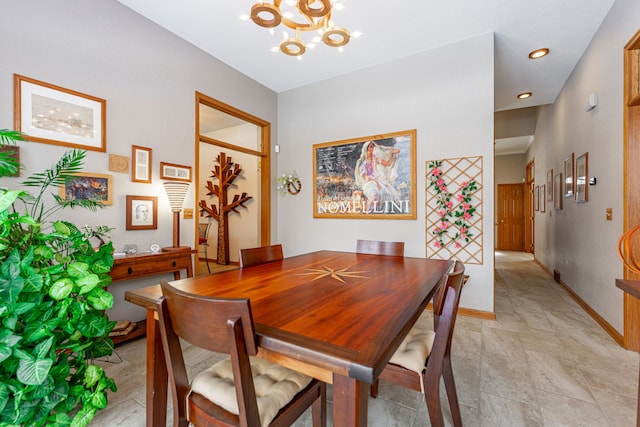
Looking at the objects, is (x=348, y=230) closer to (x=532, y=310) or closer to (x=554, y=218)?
(x=532, y=310)

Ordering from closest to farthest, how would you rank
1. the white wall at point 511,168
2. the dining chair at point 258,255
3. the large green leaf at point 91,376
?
the large green leaf at point 91,376 < the dining chair at point 258,255 < the white wall at point 511,168

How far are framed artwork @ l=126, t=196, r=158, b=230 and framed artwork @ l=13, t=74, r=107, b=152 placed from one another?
521 mm

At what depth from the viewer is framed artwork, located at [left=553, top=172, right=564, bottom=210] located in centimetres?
416

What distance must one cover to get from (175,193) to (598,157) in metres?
4.29

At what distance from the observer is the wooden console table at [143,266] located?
2213 mm

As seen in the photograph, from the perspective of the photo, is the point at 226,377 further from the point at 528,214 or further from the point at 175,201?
the point at 528,214

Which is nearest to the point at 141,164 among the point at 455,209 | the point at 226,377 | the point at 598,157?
→ the point at 226,377

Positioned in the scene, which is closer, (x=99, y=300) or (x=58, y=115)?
(x=99, y=300)

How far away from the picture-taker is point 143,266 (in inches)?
93.5

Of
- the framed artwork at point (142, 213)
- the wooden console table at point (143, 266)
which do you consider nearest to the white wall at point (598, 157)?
the wooden console table at point (143, 266)

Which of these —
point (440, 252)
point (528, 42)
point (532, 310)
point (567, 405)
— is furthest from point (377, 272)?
point (528, 42)

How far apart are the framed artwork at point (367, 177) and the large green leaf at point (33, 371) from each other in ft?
10.1

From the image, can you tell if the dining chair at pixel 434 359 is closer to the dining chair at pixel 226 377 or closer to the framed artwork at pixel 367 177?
the dining chair at pixel 226 377

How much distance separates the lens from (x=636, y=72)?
2145 mm
